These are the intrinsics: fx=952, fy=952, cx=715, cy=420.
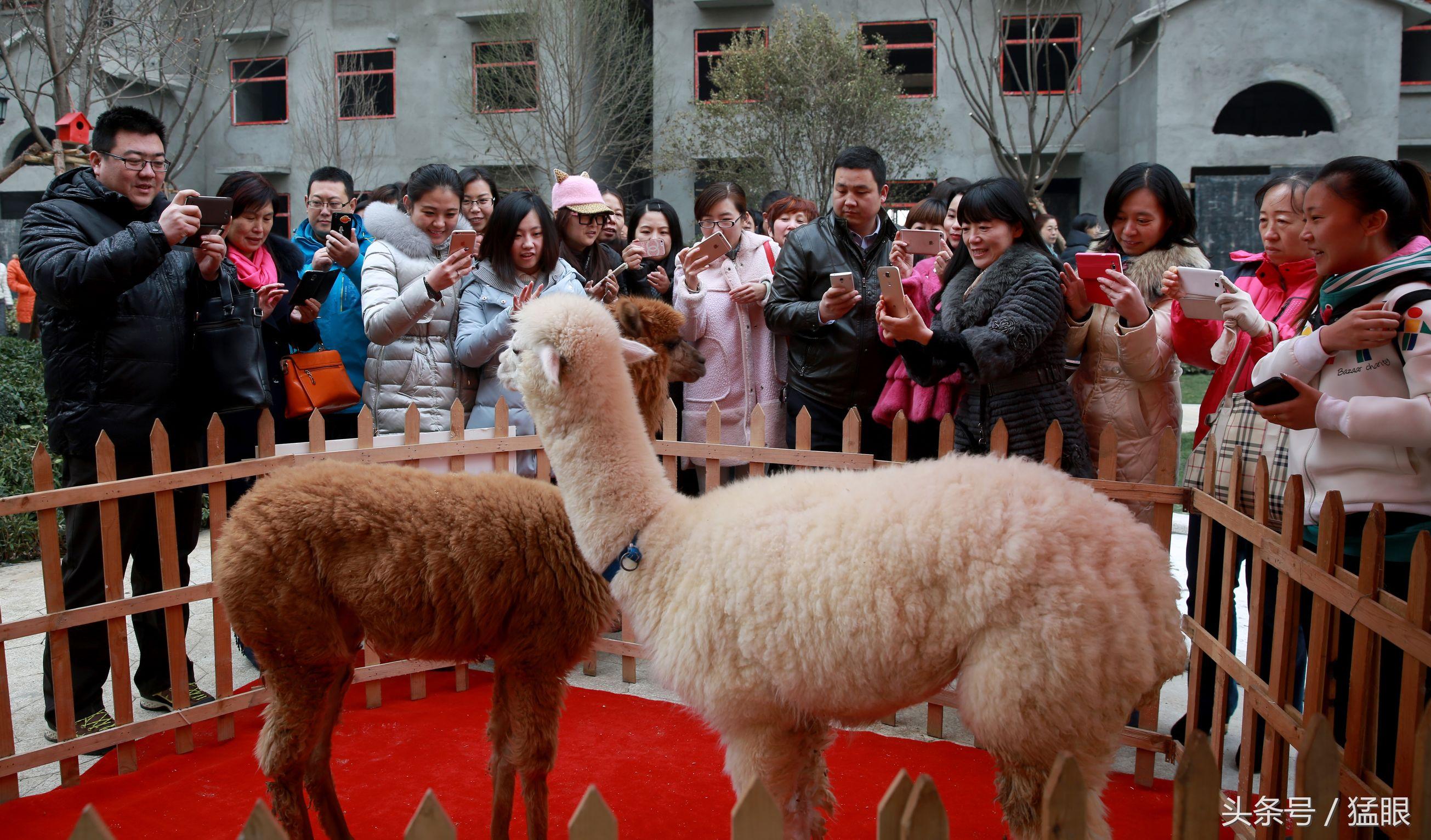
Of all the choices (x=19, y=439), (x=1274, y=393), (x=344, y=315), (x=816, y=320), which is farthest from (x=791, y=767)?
(x=19, y=439)

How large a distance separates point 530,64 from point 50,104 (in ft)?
31.9

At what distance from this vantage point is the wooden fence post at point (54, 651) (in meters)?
3.53

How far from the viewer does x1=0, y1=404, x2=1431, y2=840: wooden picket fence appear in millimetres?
2561

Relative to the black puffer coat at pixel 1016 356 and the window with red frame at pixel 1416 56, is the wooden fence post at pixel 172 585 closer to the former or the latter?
the black puffer coat at pixel 1016 356

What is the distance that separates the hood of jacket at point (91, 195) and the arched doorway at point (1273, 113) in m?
20.8

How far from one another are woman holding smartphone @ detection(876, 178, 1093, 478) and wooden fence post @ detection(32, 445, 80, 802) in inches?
129

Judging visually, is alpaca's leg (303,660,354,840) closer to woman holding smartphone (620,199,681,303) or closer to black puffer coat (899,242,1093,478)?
black puffer coat (899,242,1093,478)

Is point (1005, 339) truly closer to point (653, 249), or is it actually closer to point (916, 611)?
point (916, 611)

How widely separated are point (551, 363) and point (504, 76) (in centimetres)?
1892

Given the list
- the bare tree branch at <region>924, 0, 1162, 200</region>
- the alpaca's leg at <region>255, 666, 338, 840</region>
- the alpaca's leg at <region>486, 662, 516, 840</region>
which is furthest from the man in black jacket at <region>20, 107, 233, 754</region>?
the bare tree branch at <region>924, 0, 1162, 200</region>

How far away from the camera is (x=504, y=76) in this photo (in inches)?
778

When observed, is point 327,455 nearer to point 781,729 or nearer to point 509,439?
point 509,439

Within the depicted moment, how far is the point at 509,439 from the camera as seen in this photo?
4730 millimetres

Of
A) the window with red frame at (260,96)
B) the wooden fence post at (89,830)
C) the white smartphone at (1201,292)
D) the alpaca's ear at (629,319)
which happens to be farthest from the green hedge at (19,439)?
the window with red frame at (260,96)
